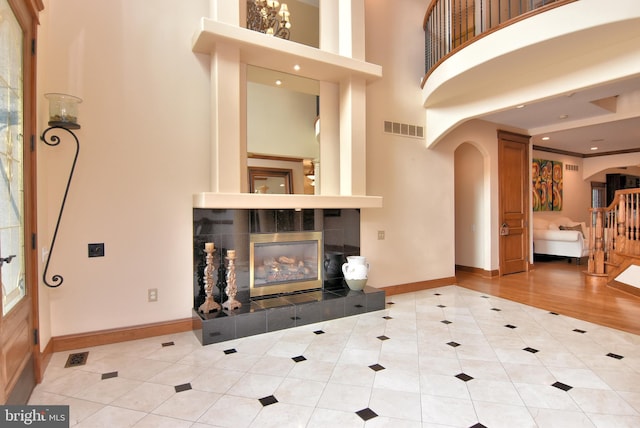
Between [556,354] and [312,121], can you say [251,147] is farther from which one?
[556,354]

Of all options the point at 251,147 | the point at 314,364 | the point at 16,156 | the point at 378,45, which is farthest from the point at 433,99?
the point at 16,156

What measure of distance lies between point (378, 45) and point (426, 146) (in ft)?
5.53

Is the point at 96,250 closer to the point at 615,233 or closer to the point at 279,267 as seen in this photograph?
the point at 279,267

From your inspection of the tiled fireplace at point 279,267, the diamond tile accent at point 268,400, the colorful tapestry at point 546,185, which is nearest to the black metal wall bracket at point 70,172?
the tiled fireplace at point 279,267

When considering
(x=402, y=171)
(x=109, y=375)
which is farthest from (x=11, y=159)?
(x=402, y=171)

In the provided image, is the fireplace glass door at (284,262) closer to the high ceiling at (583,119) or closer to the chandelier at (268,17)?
the chandelier at (268,17)

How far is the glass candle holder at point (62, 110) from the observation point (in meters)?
2.91

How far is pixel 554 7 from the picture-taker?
3250 mm

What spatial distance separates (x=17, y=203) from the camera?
2.30 metres

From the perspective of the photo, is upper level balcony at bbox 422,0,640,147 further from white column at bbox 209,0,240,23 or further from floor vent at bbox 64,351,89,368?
floor vent at bbox 64,351,89,368

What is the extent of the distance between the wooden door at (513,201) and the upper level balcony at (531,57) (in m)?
2.15

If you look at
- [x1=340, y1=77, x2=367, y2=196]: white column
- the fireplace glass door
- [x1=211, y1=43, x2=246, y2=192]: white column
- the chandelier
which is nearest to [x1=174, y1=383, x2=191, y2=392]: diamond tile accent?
the fireplace glass door

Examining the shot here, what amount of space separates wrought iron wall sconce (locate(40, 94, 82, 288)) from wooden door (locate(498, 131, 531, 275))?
656 cm

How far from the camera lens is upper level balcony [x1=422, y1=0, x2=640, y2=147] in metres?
3.14
